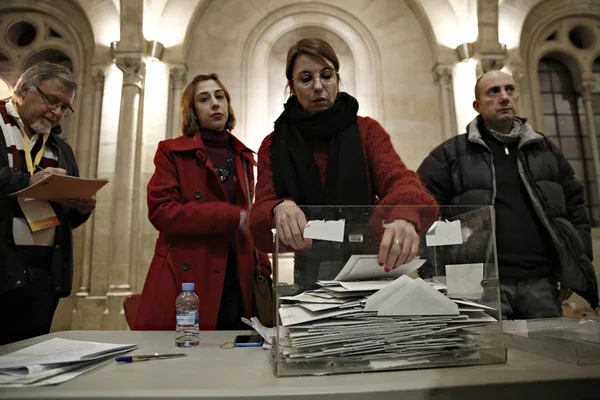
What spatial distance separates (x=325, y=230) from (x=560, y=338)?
665 millimetres

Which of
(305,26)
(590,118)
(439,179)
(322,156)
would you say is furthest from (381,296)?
(590,118)

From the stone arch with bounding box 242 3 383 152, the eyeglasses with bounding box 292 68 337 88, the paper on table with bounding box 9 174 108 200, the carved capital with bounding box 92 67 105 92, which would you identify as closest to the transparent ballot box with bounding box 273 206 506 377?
the eyeglasses with bounding box 292 68 337 88

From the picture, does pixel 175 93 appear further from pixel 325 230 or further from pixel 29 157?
pixel 325 230

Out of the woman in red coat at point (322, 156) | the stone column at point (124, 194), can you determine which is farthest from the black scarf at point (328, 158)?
the stone column at point (124, 194)

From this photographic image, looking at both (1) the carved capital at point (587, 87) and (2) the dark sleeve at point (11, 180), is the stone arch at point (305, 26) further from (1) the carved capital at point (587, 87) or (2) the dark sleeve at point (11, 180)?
(2) the dark sleeve at point (11, 180)

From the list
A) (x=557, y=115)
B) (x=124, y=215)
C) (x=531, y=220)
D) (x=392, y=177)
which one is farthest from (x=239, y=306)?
(x=557, y=115)

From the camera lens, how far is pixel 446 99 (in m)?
6.27

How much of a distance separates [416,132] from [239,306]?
4961 millimetres

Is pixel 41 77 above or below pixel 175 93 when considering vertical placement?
below

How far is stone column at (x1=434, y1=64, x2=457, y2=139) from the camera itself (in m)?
6.24

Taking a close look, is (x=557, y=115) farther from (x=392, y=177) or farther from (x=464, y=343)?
(x=464, y=343)

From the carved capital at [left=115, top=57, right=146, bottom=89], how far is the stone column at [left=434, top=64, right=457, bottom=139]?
426 cm

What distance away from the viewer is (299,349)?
35.9 inches

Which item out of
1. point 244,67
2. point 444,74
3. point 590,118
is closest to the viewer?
point 444,74
